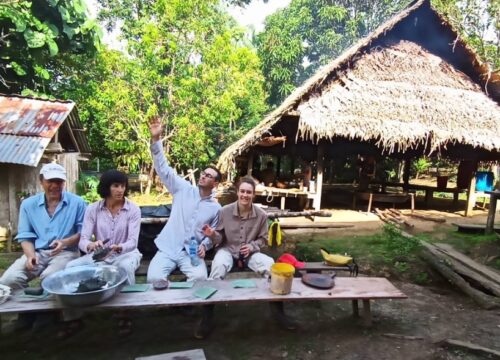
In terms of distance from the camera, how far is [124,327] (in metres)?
2.89

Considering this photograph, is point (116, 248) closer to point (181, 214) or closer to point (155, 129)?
point (181, 214)

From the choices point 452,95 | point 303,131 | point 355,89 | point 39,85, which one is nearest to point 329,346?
point 303,131

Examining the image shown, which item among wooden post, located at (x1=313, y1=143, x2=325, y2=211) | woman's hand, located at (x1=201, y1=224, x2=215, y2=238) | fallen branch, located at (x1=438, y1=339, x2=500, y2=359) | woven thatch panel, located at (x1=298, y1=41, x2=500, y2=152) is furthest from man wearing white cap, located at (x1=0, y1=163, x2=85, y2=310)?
wooden post, located at (x1=313, y1=143, x2=325, y2=211)

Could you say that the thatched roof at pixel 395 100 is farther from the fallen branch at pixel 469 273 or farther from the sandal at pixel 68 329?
the sandal at pixel 68 329

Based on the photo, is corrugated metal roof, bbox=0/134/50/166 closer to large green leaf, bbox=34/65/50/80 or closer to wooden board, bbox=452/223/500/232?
large green leaf, bbox=34/65/50/80

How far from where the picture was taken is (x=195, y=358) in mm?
2018

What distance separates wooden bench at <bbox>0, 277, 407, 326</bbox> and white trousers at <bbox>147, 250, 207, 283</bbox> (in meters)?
0.30

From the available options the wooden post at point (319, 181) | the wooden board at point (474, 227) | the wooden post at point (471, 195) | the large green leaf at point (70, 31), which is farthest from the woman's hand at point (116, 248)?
the wooden post at point (471, 195)

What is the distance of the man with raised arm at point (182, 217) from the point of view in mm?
3295

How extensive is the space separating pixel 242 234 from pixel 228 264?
359 millimetres

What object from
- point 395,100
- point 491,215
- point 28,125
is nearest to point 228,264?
point 491,215

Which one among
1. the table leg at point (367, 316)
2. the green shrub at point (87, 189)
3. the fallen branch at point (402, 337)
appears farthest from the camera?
the green shrub at point (87, 189)

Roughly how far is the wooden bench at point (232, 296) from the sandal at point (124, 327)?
0.47 m

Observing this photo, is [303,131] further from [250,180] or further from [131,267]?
[131,267]
